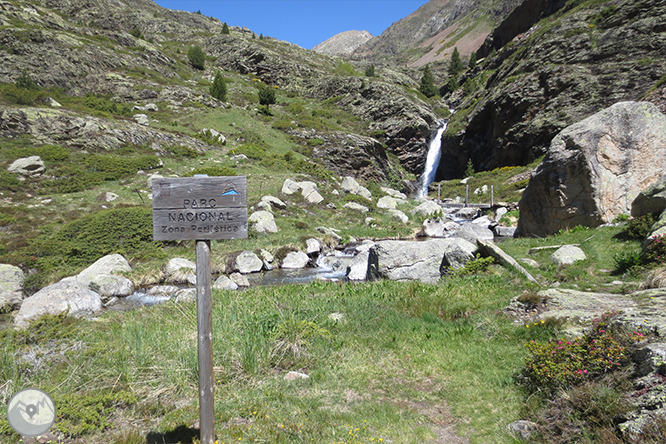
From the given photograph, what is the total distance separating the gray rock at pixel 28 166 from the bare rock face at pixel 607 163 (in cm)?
3203

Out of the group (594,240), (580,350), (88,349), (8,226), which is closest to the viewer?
(580,350)

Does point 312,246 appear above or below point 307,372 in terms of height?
below

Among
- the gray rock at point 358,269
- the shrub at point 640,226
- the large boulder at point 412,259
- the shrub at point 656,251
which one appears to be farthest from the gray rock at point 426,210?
the shrub at point 656,251

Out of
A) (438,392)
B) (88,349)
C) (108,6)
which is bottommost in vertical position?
(438,392)

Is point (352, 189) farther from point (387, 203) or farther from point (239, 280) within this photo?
point (239, 280)

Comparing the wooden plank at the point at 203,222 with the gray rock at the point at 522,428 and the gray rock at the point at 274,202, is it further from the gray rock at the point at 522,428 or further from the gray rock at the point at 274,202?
the gray rock at the point at 274,202

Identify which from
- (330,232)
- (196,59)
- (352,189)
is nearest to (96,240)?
(330,232)

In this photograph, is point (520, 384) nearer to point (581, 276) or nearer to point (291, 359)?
point (291, 359)

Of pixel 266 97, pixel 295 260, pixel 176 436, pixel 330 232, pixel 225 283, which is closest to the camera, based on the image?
pixel 176 436

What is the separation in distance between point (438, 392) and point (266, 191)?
24.1 metres

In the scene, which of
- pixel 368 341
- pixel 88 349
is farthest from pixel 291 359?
pixel 88 349

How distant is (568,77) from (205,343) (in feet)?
177

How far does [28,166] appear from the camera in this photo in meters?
23.0

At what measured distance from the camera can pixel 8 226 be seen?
17078mm
